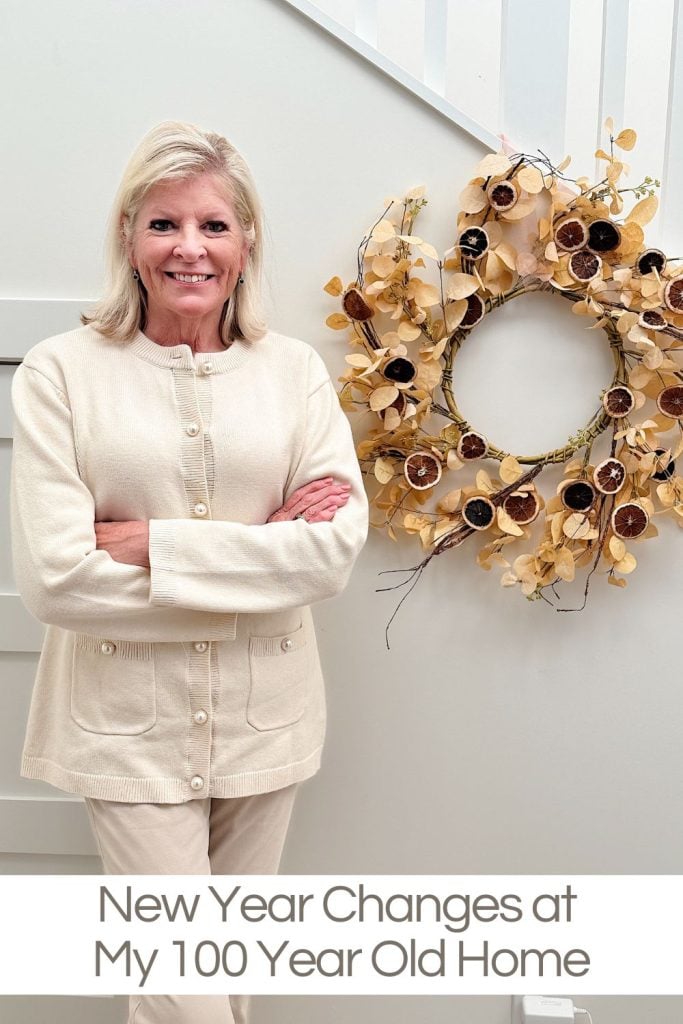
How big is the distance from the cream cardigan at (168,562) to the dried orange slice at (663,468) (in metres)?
0.57

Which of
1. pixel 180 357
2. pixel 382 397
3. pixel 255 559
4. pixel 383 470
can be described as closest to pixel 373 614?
pixel 383 470

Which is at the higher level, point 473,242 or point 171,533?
point 473,242

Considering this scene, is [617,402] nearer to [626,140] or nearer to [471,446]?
[471,446]

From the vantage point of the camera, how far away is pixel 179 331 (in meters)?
1.38

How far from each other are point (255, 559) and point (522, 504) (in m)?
0.58

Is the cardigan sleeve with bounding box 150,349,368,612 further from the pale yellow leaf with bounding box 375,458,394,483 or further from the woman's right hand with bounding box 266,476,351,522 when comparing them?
the pale yellow leaf with bounding box 375,458,394,483

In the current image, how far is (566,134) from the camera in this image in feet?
5.51

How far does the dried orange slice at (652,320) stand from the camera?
1.60 meters

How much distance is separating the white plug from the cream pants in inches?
17.2

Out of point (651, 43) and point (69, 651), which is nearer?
point (69, 651)

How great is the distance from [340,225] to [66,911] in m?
1.26

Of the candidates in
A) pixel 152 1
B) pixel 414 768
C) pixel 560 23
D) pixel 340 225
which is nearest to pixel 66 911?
pixel 414 768

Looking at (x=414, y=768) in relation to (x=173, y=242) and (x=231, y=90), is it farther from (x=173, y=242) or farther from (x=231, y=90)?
(x=231, y=90)

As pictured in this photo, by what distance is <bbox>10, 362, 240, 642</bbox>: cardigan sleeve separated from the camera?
4.08ft
